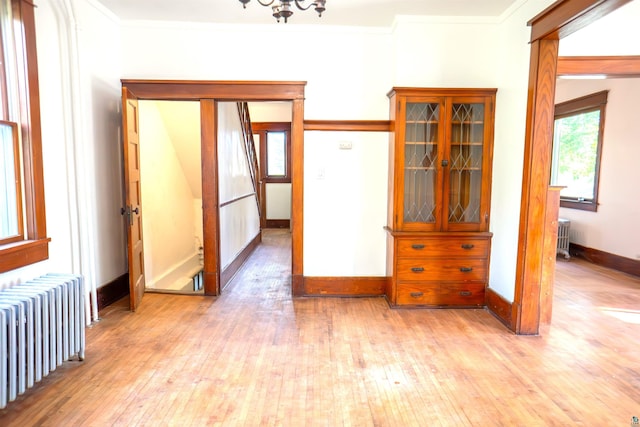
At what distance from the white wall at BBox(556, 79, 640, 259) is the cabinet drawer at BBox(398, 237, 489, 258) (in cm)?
280

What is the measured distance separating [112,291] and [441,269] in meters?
3.25

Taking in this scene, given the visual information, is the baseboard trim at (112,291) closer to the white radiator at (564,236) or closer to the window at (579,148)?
the window at (579,148)

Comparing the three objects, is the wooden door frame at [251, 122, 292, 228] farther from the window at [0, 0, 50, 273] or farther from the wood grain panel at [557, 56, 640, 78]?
the wood grain panel at [557, 56, 640, 78]

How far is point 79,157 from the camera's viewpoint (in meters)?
3.14

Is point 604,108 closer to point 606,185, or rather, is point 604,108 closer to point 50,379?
point 606,185

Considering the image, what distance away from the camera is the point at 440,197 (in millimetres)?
3635

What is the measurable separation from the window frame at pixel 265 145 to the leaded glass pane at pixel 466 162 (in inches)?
214

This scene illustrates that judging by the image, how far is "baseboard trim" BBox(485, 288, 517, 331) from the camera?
3220mm

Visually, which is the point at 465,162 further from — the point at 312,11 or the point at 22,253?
the point at 22,253

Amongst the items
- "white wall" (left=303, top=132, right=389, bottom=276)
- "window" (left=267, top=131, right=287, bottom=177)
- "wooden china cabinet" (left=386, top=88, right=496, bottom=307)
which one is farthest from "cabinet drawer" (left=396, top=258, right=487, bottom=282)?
"window" (left=267, top=131, right=287, bottom=177)

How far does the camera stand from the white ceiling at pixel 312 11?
10.9 ft

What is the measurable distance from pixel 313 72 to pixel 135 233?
2.37m

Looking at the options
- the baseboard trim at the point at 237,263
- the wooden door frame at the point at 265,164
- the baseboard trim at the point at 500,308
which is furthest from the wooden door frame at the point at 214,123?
the wooden door frame at the point at 265,164

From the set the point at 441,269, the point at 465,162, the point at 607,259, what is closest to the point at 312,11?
the point at 465,162
